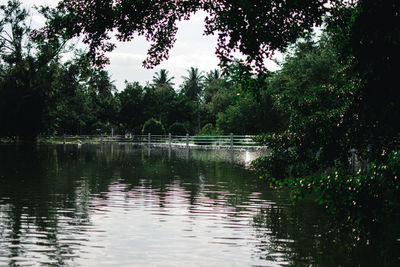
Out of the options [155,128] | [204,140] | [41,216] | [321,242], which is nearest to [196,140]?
[204,140]

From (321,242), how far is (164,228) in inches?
88.9

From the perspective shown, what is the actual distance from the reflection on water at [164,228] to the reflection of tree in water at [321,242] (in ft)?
0.04

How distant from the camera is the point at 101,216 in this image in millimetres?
8695

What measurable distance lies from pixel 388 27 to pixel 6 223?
19.7 feet

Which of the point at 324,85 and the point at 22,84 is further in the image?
the point at 22,84

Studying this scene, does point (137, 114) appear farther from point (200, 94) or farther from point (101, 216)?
point (101, 216)

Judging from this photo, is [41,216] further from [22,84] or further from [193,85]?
[193,85]

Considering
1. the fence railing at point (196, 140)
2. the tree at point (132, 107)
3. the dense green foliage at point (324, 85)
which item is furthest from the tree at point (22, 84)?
the dense green foliage at point (324, 85)

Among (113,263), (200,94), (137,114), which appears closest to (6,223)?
(113,263)

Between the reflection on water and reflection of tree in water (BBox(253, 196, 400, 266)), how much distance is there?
1cm

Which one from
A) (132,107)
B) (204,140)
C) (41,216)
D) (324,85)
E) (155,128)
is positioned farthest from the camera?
(132,107)

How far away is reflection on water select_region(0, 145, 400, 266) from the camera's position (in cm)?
583

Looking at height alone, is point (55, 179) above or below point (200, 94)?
below

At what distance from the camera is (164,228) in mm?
7664
